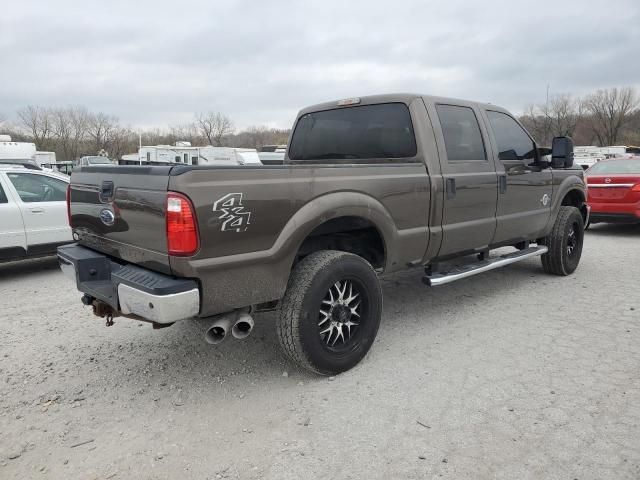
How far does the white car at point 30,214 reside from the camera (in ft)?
20.6

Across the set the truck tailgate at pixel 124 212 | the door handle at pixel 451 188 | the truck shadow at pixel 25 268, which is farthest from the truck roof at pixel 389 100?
the truck shadow at pixel 25 268

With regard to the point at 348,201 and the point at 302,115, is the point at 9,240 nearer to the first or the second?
the point at 302,115

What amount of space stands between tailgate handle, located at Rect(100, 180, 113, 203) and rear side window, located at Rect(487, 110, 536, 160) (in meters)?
3.58

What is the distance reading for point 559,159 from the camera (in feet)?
17.7

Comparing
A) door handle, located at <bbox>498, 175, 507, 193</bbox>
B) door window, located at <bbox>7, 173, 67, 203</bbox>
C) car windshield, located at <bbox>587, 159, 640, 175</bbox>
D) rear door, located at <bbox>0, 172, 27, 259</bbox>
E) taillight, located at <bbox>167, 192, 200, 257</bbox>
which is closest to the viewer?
taillight, located at <bbox>167, 192, 200, 257</bbox>

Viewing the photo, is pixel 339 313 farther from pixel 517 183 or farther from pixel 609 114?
pixel 609 114

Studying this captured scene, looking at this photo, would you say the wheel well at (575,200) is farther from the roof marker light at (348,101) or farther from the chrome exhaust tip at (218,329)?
the chrome exhaust tip at (218,329)

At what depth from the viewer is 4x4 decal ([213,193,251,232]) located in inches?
108

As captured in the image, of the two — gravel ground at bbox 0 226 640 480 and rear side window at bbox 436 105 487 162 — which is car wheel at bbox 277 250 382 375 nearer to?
gravel ground at bbox 0 226 640 480

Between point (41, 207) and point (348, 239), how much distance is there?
4.85 meters

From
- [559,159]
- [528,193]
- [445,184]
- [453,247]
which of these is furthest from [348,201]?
[559,159]

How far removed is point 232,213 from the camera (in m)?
2.78

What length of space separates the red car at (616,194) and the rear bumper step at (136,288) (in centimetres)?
931

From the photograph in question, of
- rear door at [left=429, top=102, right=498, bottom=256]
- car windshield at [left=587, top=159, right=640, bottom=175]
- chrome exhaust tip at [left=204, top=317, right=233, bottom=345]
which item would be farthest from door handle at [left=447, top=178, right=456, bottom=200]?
car windshield at [left=587, top=159, right=640, bottom=175]
